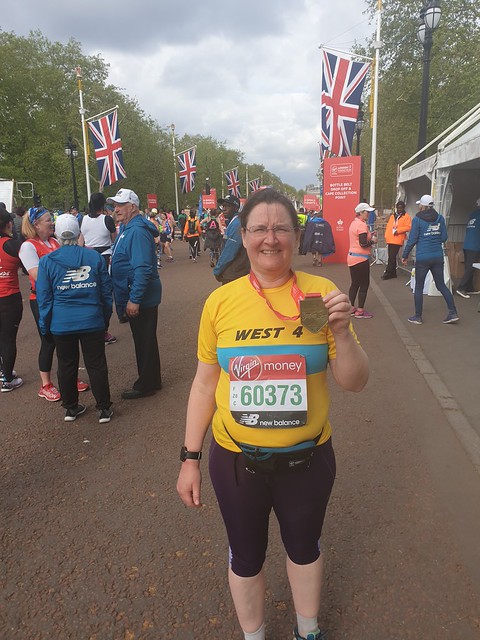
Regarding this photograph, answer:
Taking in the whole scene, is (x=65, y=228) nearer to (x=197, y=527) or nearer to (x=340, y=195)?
(x=197, y=527)

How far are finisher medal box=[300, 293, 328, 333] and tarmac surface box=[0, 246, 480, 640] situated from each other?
63.6 inches

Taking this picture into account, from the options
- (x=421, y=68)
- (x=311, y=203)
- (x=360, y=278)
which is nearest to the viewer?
(x=360, y=278)

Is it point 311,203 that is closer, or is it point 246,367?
point 246,367

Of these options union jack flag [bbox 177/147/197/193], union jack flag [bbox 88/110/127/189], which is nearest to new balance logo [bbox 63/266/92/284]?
union jack flag [bbox 88/110/127/189]

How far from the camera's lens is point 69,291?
4.11 m

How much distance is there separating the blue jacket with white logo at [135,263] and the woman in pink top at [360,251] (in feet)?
13.6

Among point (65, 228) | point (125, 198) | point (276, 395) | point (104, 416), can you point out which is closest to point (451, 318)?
point (125, 198)

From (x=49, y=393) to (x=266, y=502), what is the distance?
12.7 ft

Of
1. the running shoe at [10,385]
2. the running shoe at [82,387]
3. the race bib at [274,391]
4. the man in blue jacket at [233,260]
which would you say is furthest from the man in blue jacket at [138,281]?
the race bib at [274,391]

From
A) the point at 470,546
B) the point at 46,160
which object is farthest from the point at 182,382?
the point at 46,160

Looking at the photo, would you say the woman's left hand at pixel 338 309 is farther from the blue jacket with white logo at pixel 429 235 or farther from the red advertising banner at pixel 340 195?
the red advertising banner at pixel 340 195

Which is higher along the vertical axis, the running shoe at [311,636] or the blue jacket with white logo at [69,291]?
the blue jacket with white logo at [69,291]

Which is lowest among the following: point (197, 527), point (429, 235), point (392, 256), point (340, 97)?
point (197, 527)

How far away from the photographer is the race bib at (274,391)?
5.39 ft
